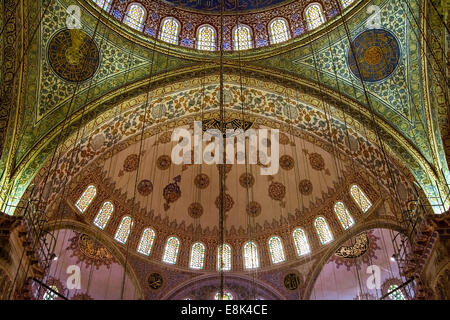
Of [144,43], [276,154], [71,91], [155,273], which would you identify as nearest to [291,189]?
[276,154]

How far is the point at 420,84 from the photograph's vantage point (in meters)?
9.00

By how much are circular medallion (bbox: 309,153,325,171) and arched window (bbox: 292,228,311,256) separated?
2.27m

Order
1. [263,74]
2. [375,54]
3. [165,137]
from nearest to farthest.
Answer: [375,54]
[263,74]
[165,137]

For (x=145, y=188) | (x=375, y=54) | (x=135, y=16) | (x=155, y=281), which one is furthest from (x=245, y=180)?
(x=135, y=16)

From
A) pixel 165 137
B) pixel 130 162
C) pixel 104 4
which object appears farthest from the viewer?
pixel 130 162

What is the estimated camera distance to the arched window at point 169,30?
10.9 meters

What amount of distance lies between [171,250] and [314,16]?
881 cm

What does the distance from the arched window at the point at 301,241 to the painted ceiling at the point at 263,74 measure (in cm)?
514

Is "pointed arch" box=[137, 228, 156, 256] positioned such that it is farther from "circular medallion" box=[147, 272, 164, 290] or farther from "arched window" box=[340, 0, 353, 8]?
"arched window" box=[340, 0, 353, 8]

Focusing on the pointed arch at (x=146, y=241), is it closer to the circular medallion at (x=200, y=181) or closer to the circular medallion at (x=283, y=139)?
the circular medallion at (x=200, y=181)

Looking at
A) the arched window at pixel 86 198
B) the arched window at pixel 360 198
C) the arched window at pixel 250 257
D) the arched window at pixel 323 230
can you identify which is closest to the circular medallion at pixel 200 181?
the arched window at pixel 250 257

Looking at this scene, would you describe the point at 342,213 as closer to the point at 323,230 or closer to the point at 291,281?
the point at 323,230

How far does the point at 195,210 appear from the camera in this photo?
1418 cm
